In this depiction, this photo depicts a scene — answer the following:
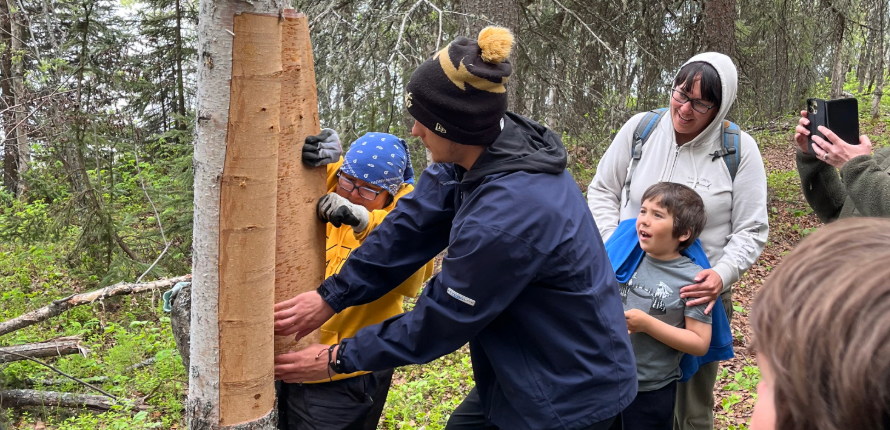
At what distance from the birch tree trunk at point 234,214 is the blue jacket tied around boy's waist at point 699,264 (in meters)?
1.68

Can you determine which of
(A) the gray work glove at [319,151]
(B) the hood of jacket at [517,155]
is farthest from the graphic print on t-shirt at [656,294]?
(A) the gray work glove at [319,151]

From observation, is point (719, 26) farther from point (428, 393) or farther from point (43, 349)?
point (43, 349)

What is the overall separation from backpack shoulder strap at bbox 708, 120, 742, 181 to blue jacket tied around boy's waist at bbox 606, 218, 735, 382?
415 millimetres

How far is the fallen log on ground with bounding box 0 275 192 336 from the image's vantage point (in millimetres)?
4004

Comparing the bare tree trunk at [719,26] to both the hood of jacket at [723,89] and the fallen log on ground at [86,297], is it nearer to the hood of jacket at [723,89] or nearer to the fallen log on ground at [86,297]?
the hood of jacket at [723,89]

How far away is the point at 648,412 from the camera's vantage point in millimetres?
2664

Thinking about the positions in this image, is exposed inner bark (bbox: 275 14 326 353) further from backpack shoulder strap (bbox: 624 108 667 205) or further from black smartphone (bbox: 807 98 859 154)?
black smartphone (bbox: 807 98 859 154)

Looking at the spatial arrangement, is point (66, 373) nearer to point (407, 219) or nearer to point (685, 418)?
point (407, 219)

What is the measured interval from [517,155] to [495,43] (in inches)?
14.6

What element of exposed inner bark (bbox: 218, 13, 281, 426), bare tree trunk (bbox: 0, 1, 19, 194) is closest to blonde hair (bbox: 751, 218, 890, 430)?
exposed inner bark (bbox: 218, 13, 281, 426)

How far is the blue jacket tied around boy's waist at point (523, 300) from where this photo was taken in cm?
175

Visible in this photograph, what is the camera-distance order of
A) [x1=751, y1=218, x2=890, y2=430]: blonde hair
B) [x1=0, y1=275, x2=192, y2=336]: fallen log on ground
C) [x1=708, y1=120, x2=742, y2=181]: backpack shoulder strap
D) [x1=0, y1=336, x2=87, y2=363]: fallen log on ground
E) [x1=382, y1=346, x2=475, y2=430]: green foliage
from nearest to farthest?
1. [x1=751, y1=218, x2=890, y2=430]: blonde hair
2. [x1=708, y1=120, x2=742, y2=181]: backpack shoulder strap
3. [x1=0, y1=275, x2=192, y2=336]: fallen log on ground
4. [x1=382, y1=346, x2=475, y2=430]: green foliage
5. [x1=0, y1=336, x2=87, y2=363]: fallen log on ground

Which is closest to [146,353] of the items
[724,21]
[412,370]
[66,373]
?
[66,373]

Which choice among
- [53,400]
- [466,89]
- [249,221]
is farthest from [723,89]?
[53,400]
